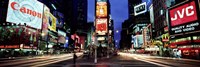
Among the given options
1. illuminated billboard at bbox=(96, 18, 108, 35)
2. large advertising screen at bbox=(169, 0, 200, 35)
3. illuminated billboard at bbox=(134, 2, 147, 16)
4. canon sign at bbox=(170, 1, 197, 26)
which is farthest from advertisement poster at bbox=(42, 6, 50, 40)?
illuminated billboard at bbox=(134, 2, 147, 16)

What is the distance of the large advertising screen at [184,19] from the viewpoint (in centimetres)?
4409

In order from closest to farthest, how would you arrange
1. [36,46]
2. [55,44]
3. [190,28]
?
1. [190,28]
2. [36,46]
3. [55,44]

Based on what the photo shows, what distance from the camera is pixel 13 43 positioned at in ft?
271

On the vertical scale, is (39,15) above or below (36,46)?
above

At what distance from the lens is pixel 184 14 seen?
4619 cm

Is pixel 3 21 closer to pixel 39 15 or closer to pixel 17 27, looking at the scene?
pixel 17 27

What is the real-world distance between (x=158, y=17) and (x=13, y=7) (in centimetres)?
7258

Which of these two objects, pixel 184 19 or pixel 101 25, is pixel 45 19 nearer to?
pixel 101 25

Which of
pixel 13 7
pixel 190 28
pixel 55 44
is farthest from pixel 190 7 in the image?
pixel 55 44

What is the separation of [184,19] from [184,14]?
113cm

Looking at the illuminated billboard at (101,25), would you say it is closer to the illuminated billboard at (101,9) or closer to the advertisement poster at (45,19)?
the illuminated billboard at (101,9)

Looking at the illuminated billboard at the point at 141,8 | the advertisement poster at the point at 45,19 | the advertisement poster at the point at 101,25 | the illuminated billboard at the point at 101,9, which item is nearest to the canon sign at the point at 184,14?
the advertisement poster at the point at 45,19

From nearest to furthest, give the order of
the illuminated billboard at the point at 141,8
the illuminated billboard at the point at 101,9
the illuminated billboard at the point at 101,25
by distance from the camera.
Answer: the illuminated billboard at the point at 101,25 < the illuminated billboard at the point at 101,9 < the illuminated billboard at the point at 141,8

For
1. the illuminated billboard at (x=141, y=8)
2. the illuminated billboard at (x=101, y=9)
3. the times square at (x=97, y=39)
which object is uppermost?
the illuminated billboard at (x=141, y=8)
